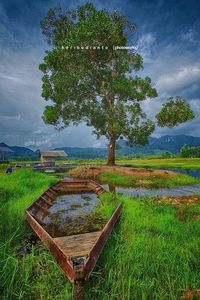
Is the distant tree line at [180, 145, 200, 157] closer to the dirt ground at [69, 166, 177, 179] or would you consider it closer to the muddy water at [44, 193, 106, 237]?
the dirt ground at [69, 166, 177, 179]

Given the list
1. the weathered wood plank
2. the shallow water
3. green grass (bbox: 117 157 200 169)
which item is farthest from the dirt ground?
green grass (bbox: 117 157 200 169)

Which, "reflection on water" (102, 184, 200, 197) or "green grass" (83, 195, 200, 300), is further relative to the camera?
"reflection on water" (102, 184, 200, 197)

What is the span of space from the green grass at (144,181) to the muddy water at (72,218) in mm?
9353

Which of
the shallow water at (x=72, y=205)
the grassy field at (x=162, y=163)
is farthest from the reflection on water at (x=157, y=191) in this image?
the grassy field at (x=162, y=163)

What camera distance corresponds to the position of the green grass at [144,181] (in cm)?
2606

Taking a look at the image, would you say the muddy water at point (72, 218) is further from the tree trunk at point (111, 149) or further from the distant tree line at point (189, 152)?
the distant tree line at point (189, 152)

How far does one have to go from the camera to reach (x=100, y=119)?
1443 inches

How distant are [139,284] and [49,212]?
861 centimetres

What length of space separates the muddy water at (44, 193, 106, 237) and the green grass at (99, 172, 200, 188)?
9353 millimetres

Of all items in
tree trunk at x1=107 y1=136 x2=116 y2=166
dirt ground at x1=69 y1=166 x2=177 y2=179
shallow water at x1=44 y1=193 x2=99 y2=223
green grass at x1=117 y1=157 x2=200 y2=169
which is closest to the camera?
shallow water at x1=44 y1=193 x2=99 y2=223

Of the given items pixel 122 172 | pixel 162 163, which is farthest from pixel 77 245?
pixel 162 163

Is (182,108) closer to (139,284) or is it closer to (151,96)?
(151,96)

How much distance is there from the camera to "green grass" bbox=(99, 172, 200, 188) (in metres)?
26.1

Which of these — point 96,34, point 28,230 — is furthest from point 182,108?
point 28,230
